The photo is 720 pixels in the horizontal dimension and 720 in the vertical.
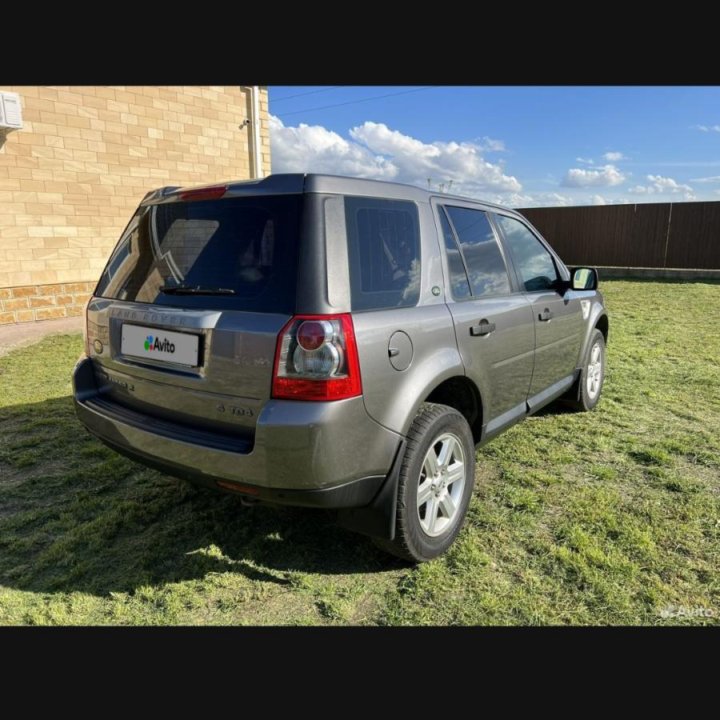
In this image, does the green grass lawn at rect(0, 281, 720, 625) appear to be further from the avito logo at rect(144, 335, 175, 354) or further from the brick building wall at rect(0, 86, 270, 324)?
the brick building wall at rect(0, 86, 270, 324)

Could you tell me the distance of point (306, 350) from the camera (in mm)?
2129

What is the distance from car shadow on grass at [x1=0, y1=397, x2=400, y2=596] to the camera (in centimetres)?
268

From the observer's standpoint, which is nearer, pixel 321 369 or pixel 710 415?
pixel 321 369

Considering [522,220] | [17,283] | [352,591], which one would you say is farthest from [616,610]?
[17,283]

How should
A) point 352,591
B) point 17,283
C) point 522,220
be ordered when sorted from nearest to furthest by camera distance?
1. point 352,591
2. point 522,220
3. point 17,283

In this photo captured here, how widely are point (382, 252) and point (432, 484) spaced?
117 centimetres

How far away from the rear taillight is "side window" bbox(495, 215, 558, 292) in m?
2.04

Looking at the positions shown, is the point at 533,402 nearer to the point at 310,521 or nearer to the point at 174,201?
the point at 310,521

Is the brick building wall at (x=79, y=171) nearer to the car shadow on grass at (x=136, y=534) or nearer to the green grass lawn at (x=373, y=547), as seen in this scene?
the green grass lawn at (x=373, y=547)

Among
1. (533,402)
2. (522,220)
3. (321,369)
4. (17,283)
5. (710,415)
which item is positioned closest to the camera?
(321,369)

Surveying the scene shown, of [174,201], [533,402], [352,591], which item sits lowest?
[352,591]

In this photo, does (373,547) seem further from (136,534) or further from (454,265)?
(454,265)

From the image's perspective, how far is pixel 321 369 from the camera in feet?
7.02

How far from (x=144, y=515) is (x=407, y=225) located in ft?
7.40
